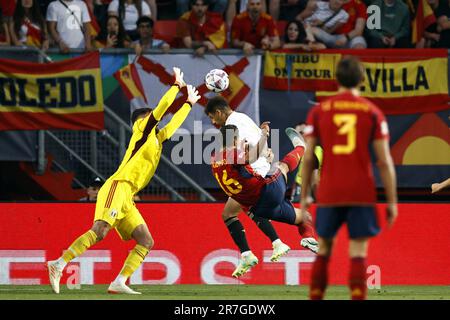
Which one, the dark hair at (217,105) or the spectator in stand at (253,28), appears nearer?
the dark hair at (217,105)

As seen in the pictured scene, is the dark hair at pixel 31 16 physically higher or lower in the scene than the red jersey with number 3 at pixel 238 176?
higher

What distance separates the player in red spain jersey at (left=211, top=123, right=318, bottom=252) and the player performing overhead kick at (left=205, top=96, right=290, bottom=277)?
12 centimetres

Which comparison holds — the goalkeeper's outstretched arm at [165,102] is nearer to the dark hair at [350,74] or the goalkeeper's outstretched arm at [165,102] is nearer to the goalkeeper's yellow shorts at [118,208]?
the goalkeeper's yellow shorts at [118,208]

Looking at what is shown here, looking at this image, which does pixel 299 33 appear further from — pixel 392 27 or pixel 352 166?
pixel 352 166

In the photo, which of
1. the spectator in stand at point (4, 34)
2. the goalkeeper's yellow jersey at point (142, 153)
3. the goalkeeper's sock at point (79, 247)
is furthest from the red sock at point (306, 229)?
the spectator in stand at point (4, 34)

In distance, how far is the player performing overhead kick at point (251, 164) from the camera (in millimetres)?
13461

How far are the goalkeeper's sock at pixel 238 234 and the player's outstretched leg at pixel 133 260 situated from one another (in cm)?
104

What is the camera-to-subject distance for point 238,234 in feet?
45.3

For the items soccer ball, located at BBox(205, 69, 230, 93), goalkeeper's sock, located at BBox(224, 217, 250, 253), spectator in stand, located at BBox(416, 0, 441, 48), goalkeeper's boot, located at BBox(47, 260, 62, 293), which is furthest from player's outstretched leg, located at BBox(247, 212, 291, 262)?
spectator in stand, located at BBox(416, 0, 441, 48)

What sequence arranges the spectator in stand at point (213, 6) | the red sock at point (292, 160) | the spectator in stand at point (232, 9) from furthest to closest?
the spectator in stand at point (213, 6)
the spectator in stand at point (232, 9)
the red sock at point (292, 160)

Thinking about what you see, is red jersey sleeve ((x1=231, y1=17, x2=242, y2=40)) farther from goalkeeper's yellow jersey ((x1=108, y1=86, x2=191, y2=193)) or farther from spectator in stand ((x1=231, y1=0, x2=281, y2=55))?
goalkeeper's yellow jersey ((x1=108, y1=86, x2=191, y2=193))

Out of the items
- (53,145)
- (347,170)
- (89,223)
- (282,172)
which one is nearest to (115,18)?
(53,145)

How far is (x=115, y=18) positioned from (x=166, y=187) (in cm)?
272

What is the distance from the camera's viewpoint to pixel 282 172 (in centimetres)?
1384
